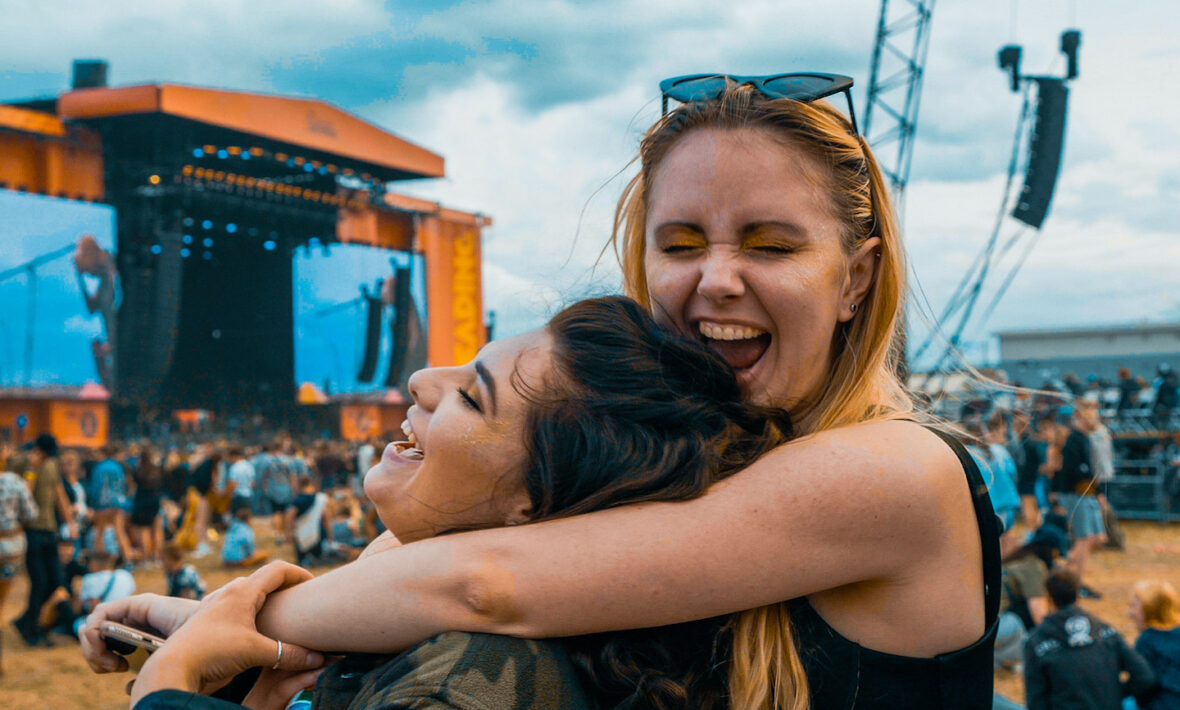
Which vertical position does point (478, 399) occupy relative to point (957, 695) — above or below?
above

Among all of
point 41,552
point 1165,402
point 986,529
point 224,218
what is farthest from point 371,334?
point 986,529

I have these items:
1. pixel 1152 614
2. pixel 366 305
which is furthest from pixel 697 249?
pixel 366 305

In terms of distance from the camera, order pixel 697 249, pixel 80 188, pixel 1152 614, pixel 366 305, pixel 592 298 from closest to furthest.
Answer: pixel 592 298 < pixel 697 249 < pixel 1152 614 < pixel 80 188 < pixel 366 305

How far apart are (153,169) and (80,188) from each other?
122 centimetres

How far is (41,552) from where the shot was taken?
304 inches

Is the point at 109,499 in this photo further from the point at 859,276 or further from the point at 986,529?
the point at 986,529

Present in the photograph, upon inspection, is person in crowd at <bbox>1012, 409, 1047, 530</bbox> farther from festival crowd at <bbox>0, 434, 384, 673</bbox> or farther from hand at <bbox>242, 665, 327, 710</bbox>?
hand at <bbox>242, 665, 327, 710</bbox>

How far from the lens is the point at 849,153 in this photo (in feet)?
4.25

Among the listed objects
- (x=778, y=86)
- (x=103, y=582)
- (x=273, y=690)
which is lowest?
(x=103, y=582)

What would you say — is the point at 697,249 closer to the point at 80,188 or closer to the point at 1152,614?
the point at 1152,614

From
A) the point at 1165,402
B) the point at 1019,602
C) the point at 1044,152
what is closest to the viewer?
the point at 1019,602

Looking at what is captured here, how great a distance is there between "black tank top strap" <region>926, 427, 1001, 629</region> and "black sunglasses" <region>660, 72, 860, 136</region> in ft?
1.75

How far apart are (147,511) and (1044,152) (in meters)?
12.4

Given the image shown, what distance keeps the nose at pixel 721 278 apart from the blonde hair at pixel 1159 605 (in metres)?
4.45
